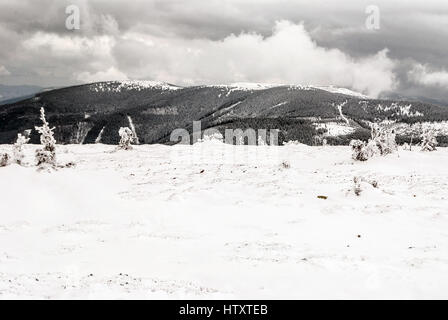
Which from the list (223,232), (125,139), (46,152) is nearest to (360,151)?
(223,232)

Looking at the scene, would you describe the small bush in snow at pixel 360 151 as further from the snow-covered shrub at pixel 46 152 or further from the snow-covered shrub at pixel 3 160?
the snow-covered shrub at pixel 3 160

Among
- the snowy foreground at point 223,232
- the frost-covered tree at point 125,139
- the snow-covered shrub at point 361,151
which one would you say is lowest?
the snowy foreground at point 223,232

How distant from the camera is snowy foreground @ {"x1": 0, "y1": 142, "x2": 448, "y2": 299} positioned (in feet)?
39.8

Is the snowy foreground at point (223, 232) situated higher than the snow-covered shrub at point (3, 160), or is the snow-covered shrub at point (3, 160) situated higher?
the snow-covered shrub at point (3, 160)

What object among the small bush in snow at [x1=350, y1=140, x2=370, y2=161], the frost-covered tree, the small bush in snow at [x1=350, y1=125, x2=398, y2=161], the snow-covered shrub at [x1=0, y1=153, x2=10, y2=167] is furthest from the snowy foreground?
the frost-covered tree

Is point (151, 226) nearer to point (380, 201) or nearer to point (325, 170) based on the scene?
point (380, 201)

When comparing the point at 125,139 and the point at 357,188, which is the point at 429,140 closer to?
the point at 357,188

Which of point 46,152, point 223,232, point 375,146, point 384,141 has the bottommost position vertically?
point 223,232

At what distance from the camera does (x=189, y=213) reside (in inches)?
828

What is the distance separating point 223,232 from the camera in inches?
720

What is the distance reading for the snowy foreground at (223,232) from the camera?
1212cm

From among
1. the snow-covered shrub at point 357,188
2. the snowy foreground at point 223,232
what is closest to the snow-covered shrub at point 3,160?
the snowy foreground at point 223,232

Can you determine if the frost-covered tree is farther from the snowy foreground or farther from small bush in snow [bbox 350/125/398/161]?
small bush in snow [bbox 350/125/398/161]
